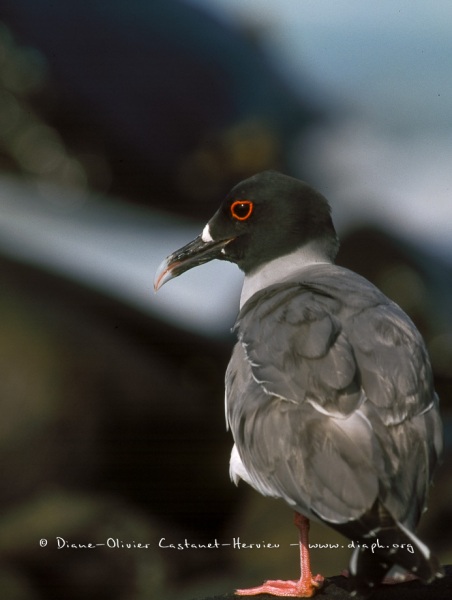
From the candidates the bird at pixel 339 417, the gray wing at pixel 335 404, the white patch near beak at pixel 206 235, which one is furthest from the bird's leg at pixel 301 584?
the white patch near beak at pixel 206 235

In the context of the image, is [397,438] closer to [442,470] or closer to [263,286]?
[263,286]

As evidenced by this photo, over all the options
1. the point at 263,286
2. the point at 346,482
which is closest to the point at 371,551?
the point at 346,482

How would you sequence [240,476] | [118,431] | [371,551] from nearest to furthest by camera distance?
[371,551] → [240,476] → [118,431]

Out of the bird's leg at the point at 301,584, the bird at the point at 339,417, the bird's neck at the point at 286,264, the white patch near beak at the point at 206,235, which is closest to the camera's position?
the bird at the point at 339,417

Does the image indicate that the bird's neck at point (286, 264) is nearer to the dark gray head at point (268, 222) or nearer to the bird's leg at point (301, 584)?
the dark gray head at point (268, 222)

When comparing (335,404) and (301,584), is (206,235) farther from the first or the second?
(301,584)

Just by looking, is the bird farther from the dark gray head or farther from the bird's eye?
the bird's eye
